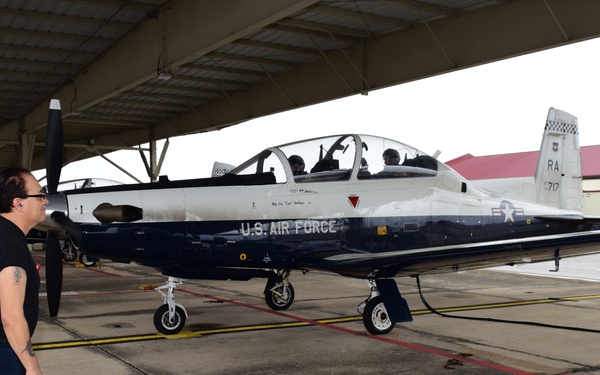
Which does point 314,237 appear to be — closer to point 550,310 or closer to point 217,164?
point 550,310

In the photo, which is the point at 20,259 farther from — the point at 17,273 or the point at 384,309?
the point at 384,309

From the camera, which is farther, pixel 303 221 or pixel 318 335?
pixel 303 221

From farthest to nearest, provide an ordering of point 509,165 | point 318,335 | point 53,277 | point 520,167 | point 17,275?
point 509,165 < point 520,167 < point 318,335 < point 53,277 < point 17,275

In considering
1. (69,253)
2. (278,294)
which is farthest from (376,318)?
(69,253)

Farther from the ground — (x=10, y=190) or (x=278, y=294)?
(x=10, y=190)

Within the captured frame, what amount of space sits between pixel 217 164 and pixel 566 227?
8.11m

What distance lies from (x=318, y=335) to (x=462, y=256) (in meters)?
1.96

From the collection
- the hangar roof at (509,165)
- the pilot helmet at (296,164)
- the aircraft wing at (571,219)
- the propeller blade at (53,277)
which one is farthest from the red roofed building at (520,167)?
the propeller blade at (53,277)

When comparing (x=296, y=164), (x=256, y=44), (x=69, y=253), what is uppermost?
(x=256, y=44)

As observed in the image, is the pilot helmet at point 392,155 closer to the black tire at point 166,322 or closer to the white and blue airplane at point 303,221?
the white and blue airplane at point 303,221

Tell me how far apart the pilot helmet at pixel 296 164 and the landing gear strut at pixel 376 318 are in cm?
174

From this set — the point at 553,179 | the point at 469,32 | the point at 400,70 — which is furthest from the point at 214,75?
the point at 553,179

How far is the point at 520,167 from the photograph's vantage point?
44.5 meters

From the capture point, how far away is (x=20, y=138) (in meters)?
23.2
